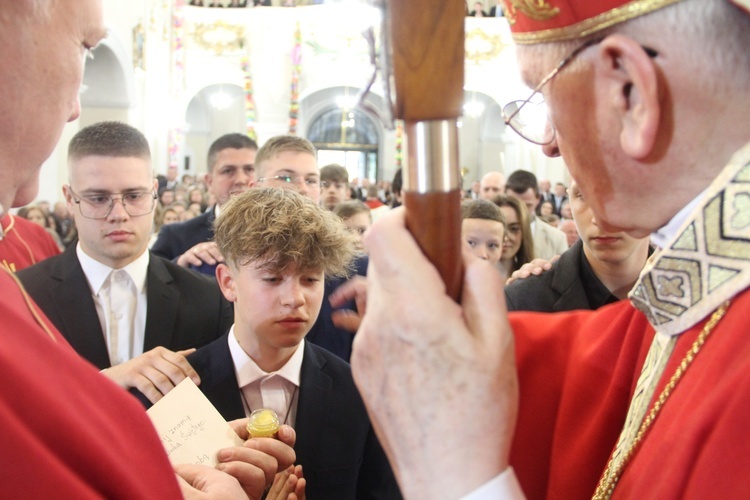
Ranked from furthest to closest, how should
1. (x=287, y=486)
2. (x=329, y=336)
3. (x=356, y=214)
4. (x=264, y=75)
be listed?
(x=264, y=75) < (x=356, y=214) < (x=329, y=336) < (x=287, y=486)

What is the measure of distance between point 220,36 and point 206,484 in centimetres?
1863

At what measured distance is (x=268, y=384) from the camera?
195cm

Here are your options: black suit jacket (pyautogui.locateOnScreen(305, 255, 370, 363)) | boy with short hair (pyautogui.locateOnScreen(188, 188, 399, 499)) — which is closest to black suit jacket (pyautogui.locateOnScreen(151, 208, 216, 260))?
black suit jacket (pyautogui.locateOnScreen(305, 255, 370, 363))

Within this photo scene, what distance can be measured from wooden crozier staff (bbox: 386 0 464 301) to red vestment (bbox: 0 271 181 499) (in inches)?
19.1

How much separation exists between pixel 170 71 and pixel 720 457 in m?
17.5

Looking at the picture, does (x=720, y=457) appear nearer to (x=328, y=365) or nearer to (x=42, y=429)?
(x=42, y=429)

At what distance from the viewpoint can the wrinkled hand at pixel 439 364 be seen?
75 cm

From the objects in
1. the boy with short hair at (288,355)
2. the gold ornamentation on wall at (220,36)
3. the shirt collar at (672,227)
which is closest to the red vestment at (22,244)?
the boy with short hair at (288,355)

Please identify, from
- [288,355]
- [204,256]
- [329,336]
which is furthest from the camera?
[204,256]

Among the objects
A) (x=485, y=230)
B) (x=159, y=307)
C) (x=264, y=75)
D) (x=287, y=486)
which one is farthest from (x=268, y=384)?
(x=264, y=75)

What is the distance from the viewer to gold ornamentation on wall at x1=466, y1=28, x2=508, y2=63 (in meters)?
18.0

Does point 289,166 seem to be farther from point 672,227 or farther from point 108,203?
point 672,227

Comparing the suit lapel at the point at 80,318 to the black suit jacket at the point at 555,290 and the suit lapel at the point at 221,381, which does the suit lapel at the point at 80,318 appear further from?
the black suit jacket at the point at 555,290

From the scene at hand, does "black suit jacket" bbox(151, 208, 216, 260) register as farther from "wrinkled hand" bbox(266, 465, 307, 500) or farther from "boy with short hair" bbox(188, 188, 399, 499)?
"wrinkled hand" bbox(266, 465, 307, 500)
